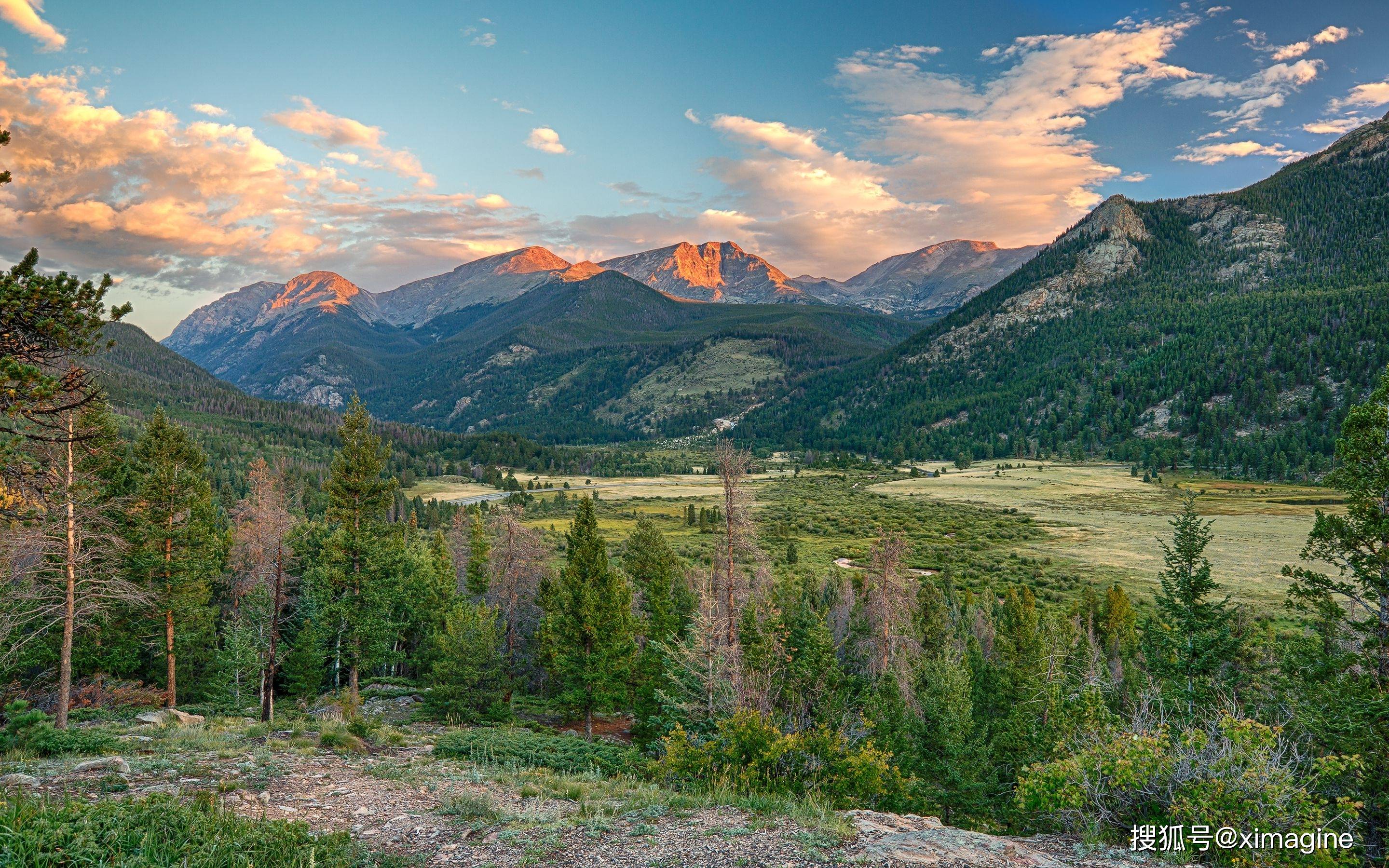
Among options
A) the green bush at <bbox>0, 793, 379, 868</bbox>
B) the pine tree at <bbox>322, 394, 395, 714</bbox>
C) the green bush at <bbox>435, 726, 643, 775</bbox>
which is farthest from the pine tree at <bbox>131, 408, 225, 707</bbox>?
the green bush at <bbox>0, 793, 379, 868</bbox>

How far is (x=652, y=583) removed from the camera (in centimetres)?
4191

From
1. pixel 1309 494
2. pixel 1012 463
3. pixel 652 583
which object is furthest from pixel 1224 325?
pixel 652 583

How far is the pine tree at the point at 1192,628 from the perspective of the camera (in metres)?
20.5

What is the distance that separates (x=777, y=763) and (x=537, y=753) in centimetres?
864

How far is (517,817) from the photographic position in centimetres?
1079

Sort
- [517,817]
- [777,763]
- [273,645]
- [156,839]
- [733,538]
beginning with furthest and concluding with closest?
[273,645] < [733,538] < [777,763] < [517,817] < [156,839]

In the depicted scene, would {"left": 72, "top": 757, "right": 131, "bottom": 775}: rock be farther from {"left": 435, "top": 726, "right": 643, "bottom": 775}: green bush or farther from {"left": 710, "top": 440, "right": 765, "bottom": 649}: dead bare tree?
{"left": 710, "top": 440, "right": 765, "bottom": 649}: dead bare tree

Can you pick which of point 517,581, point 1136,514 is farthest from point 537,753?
point 1136,514

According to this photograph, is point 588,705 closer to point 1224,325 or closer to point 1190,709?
point 1190,709

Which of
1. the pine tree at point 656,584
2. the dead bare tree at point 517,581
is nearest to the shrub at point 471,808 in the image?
the pine tree at point 656,584

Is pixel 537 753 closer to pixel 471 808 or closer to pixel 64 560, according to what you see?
pixel 471 808

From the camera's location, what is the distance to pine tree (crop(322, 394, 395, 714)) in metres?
30.7

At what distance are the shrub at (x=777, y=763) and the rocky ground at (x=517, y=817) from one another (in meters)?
1.64

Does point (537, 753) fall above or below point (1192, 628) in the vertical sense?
below
